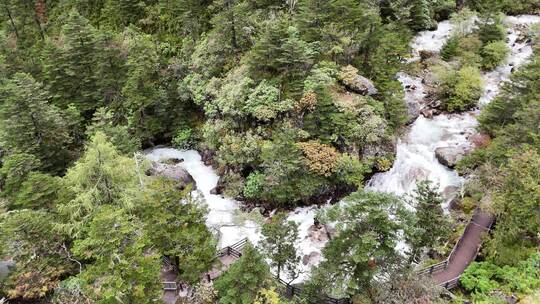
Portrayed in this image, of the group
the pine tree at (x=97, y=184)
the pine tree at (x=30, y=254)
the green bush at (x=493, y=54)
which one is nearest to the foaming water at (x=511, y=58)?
the green bush at (x=493, y=54)

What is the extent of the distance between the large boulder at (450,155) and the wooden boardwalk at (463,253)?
662 centimetres

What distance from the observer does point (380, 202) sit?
1947cm

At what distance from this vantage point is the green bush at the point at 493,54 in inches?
1829

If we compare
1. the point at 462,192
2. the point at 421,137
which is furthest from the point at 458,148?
the point at 462,192

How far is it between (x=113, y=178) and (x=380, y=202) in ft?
50.9

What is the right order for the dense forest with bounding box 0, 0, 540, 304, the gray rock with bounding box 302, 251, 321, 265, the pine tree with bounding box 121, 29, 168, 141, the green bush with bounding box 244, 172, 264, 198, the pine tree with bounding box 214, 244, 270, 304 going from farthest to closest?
the pine tree with bounding box 121, 29, 168, 141 < the green bush with bounding box 244, 172, 264, 198 < the gray rock with bounding box 302, 251, 321, 265 < the dense forest with bounding box 0, 0, 540, 304 < the pine tree with bounding box 214, 244, 270, 304

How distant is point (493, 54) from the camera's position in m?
46.4

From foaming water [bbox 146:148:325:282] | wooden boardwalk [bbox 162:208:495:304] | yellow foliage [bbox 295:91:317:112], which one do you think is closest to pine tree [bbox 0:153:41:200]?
foaming water [bbox 146:148:325:282]

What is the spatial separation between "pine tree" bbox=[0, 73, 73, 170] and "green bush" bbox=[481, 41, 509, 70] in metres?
47.7

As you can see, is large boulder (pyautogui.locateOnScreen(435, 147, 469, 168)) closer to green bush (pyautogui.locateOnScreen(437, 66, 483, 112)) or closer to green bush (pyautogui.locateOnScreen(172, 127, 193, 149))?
green bush (pyautogui.locateOnScreen(437, 66, 483, 112))

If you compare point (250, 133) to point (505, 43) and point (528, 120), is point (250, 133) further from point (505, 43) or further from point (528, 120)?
point (505, 43)

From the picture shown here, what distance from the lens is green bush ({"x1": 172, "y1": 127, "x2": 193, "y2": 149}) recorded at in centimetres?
4216

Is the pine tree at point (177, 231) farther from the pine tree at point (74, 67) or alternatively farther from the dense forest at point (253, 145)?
the pine tree at point (74, 67)

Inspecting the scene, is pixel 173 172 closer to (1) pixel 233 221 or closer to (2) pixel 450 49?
(1) pixel 233 221
